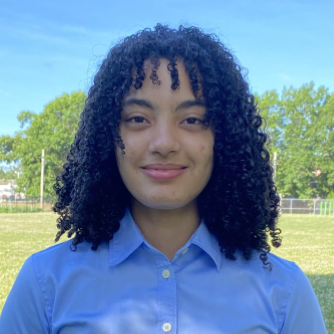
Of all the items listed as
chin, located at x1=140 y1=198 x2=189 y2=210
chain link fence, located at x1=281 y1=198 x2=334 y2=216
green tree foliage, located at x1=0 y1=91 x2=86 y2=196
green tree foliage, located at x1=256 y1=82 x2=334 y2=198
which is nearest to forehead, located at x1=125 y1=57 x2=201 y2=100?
chin, located at x1=140 y1=198 x2=189 y2=210

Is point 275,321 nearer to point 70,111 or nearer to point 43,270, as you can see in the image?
point 43,270

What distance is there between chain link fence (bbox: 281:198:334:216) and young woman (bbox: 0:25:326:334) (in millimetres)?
44451

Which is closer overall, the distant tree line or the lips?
the lips

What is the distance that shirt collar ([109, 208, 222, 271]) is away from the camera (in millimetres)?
1722

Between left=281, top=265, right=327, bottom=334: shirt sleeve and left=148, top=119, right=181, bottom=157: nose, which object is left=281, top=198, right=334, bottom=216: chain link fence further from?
left=148, top=119, right=181, bottom=157: nose

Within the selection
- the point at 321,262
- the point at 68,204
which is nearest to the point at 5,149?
the point at 321,262

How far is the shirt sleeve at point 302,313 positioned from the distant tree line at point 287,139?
157ft

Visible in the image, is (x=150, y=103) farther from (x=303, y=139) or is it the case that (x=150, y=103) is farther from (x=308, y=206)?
(x=303, y=139)

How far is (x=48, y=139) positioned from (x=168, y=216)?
5457cm

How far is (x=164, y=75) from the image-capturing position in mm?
1674

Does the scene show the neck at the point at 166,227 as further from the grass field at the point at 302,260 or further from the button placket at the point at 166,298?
the grass field at the point at 302,260

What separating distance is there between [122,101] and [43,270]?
67 centimetres

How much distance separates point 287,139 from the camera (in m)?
51.7

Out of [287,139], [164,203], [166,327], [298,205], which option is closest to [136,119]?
[164,203]
